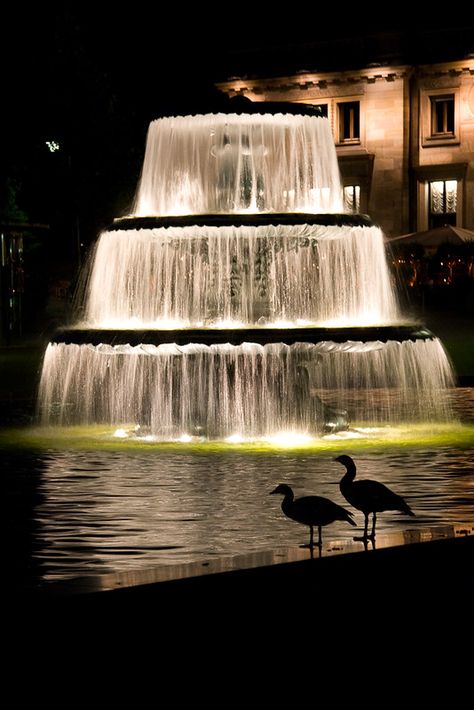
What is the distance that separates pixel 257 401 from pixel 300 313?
213cm

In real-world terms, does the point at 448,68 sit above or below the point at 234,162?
above

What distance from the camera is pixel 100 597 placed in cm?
718

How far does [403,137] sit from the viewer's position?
64.6 metres

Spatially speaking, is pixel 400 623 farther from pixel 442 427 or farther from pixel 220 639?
pixel 442 427

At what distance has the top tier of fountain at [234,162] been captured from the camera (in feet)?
65.2

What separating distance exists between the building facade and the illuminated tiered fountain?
42.9 metres

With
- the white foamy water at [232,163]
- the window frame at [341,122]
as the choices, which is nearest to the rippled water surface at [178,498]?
the white foamy water at [232,163]

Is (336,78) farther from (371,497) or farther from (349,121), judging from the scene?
(371,497)

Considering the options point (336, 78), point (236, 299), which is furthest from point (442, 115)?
point (236, 299)

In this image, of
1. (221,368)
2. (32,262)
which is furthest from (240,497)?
(32,262)

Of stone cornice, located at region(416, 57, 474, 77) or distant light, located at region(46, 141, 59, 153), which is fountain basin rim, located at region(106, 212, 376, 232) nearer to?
distant light, located at region(46, 141, 59, 153)

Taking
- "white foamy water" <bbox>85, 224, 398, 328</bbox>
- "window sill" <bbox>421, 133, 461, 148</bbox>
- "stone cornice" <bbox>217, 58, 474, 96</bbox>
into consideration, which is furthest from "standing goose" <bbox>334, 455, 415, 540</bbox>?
"window sill" <bbox>421, 133, 461, 148</bbox>

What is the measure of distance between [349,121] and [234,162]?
4719 cm

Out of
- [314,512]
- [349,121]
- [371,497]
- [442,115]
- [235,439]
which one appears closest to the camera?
[314,512]
